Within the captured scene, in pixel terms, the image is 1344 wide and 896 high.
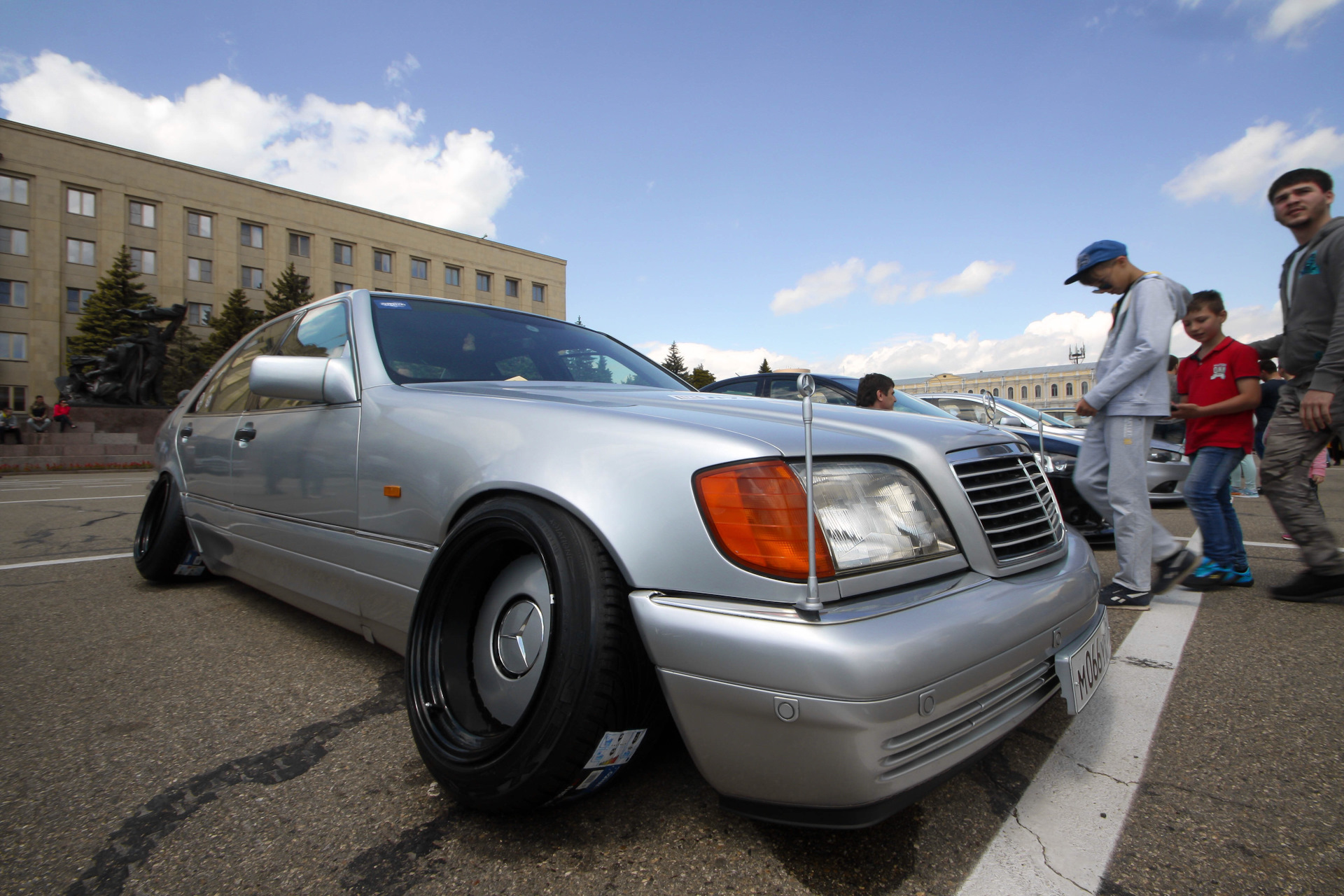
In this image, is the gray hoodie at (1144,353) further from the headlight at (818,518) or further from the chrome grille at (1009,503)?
the headlight at (818,518)

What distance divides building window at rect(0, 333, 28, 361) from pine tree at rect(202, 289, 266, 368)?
7308 mm

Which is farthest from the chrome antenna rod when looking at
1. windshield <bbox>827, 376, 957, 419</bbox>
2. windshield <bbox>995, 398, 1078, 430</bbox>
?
windshield <bbox>995, 398, 1078, 430</bbox>

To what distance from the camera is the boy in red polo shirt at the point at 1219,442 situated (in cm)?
342

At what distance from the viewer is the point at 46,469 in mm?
17438

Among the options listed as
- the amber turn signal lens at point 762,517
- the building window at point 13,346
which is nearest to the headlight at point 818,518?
the amber turn signal lens at point 762,517

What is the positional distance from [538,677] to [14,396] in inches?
1972

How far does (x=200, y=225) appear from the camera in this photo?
3969 centimetres

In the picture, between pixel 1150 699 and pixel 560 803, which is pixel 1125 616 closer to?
pixel 1150 699

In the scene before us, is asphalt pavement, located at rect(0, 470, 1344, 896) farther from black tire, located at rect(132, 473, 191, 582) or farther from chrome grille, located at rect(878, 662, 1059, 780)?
black tire, located at rect(132, 473, 191, 582)

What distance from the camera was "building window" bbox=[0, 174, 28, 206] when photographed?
116 feet

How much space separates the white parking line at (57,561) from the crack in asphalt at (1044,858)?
521 centimetres

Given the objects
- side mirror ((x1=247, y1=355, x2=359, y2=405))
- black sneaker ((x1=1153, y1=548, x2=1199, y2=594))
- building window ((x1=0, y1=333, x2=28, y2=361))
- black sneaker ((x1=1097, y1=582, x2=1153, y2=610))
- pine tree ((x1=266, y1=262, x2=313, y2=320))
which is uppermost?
pine tree ((x1=266, y1=262, x2=313, y2=320))

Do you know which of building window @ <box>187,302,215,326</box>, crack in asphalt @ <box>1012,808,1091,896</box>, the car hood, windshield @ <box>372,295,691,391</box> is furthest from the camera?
building window @ <box>187,302,215,326</box>

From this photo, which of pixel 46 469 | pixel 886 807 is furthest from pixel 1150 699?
pixel 46 469
